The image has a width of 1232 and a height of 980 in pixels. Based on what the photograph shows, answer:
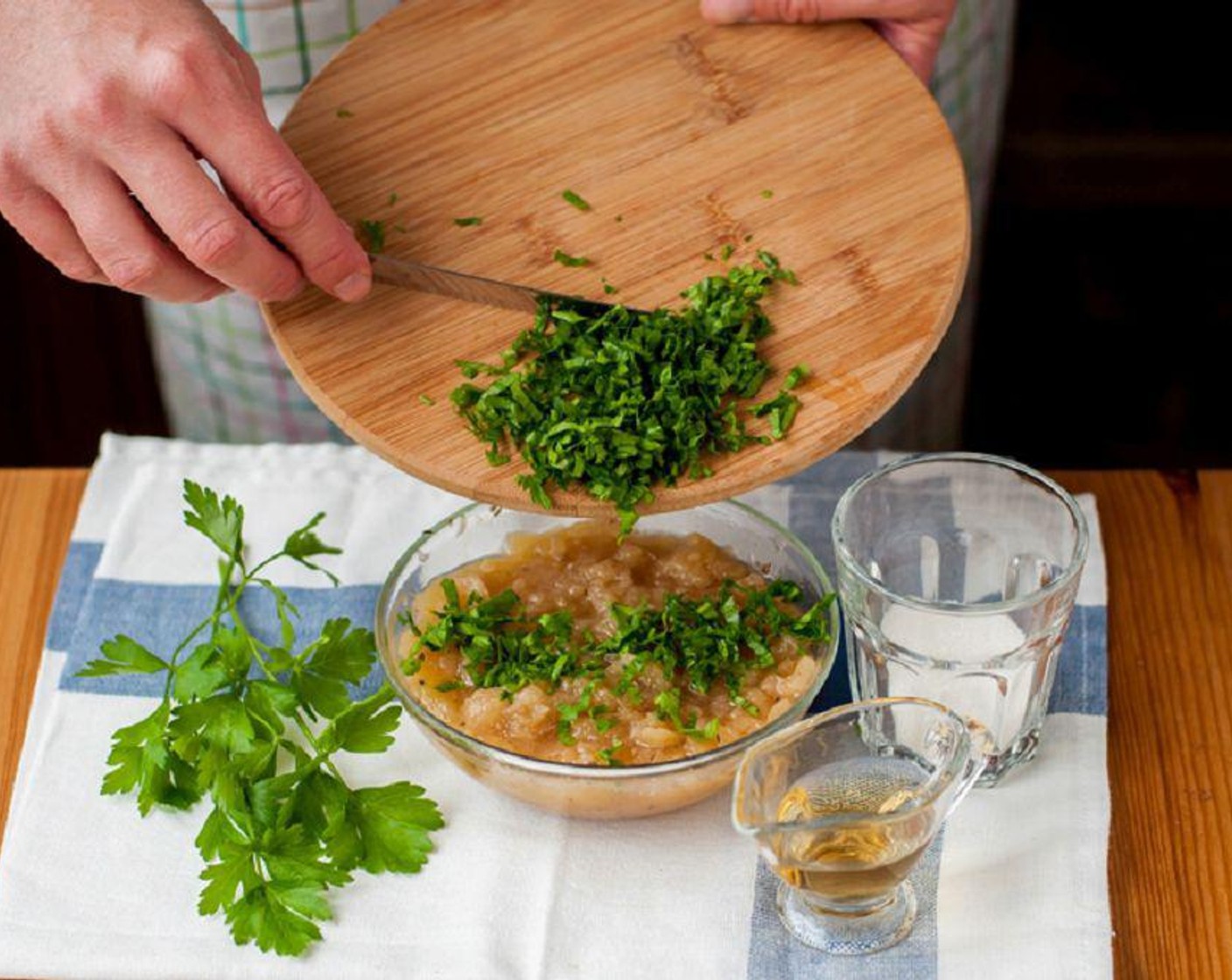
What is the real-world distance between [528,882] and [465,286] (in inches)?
18.5

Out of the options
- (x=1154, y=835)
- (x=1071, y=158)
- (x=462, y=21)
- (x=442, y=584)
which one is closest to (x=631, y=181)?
(x=462, y=21)

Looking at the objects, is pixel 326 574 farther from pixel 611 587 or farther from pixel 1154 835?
pixel 1154 835

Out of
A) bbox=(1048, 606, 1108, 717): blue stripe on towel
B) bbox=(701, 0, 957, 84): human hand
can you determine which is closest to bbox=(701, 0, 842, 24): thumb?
bbox=(701, 0, 957, 84): human hand

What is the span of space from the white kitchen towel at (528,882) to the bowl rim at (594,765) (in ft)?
0.34

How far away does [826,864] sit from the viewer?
4.45 ft

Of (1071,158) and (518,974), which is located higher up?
(518,974)

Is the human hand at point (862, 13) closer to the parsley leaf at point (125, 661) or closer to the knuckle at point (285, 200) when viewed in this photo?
the knuckle at point (285, 200)

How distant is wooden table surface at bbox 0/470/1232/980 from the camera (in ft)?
4.71

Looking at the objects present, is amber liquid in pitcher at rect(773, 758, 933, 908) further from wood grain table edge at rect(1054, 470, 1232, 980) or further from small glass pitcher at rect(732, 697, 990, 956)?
wood grain table edge at rect(1054, 470, 1232, 980)

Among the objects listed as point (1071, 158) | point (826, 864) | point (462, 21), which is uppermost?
point (462, 21)

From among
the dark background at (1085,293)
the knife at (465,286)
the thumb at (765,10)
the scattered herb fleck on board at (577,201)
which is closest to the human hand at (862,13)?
the thumb at (765,10)

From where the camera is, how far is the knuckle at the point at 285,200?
139 centimetres

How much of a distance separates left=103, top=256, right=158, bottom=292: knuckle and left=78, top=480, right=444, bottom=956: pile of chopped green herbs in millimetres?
212

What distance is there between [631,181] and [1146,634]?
1.98ft
